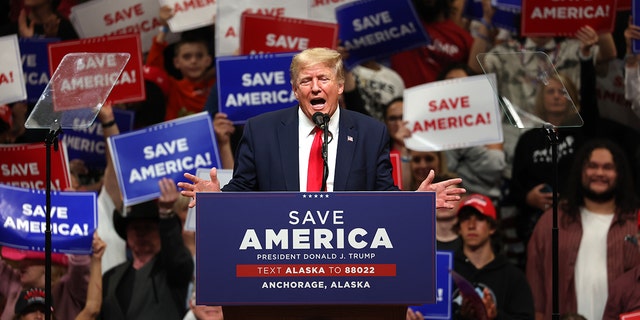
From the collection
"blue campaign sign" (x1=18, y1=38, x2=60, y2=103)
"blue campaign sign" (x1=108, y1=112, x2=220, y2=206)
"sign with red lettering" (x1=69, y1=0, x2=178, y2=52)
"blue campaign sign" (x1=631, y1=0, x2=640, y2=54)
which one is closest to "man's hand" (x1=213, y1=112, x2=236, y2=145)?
"blue campaign sign" (x1=108, y1=112, x2=220, y2=206)

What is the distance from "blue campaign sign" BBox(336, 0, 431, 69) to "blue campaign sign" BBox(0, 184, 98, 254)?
2.09 m

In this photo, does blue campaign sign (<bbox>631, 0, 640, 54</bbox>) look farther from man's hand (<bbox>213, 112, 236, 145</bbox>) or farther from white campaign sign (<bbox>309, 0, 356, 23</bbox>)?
man's hand (<bbox>213, 112, 236, 145</bbox>)

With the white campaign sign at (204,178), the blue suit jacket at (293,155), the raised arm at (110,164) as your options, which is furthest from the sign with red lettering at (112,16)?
the blue suit jacket at (293,155)

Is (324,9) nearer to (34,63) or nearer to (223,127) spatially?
(223,127)

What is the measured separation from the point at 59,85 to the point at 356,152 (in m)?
1.44

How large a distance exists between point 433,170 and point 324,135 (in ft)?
3.76

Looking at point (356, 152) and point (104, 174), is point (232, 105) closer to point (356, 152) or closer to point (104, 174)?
point (104, 174)

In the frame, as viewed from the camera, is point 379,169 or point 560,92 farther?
point 560,92

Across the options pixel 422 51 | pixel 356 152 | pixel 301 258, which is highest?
pixel 422 51

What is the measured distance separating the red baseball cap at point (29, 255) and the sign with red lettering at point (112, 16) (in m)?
1.95

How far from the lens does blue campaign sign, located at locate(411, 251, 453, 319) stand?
6613mm

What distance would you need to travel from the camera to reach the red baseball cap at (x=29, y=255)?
23.1ft

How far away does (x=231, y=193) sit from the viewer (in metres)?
4.21

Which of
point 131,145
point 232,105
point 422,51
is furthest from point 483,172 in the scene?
point 131,145
